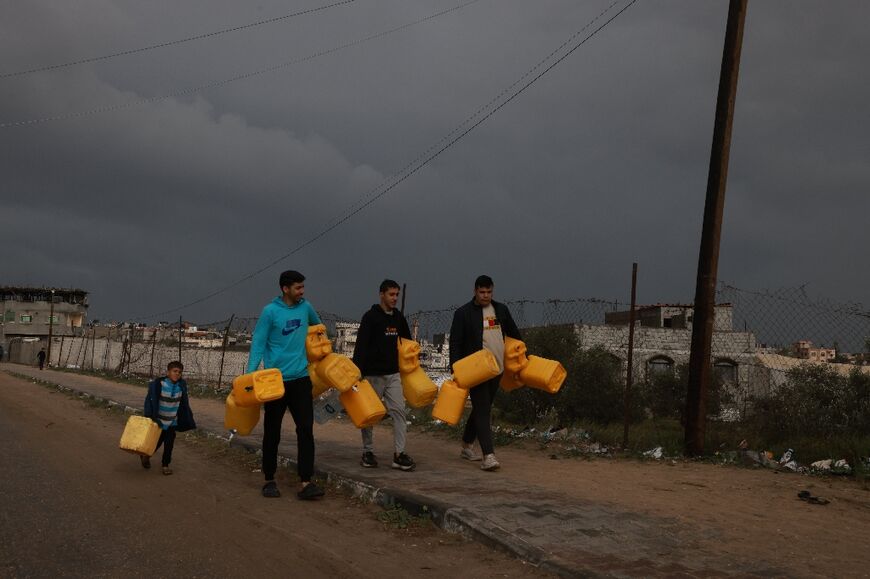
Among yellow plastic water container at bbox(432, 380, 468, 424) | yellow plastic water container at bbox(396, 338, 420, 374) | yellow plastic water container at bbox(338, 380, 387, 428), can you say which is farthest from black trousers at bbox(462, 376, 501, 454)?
yellow plastic water container at bbox(338, 380, 387, 428)

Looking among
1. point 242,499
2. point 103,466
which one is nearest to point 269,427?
point 242,499

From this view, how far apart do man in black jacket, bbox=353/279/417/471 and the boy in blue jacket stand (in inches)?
78.2

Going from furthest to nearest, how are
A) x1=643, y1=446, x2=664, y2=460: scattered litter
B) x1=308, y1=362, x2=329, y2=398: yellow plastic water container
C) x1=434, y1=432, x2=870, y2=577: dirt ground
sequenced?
x1=643, y1=446, x2=664, y2=460: scattered litter < x1=308, y1=362, x2=329, y2=398: yellow plastic water container < x1=434, y1=432, x2=870, y2=577: dirt ground

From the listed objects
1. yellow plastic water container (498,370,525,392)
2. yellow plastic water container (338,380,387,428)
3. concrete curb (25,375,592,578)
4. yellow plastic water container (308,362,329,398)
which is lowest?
concrete curb (25,375,592,578)

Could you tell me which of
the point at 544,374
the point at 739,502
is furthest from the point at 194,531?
the point at 739,502

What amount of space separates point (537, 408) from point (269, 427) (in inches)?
291

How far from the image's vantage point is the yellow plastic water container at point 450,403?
23.5 ft

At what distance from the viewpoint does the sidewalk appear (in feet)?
13.3

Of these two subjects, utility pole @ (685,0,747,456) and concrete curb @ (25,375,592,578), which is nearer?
concrete curb @ (25,375,592,578)

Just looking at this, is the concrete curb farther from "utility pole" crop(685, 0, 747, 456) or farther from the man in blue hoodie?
"utility pole" crop(685, 0, 747, 456)

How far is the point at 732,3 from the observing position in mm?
9148

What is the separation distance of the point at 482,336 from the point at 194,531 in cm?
343

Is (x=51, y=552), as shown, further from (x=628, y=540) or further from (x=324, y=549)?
(x=628, y=540)

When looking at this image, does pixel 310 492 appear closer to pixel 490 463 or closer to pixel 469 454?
pixel 490 463
